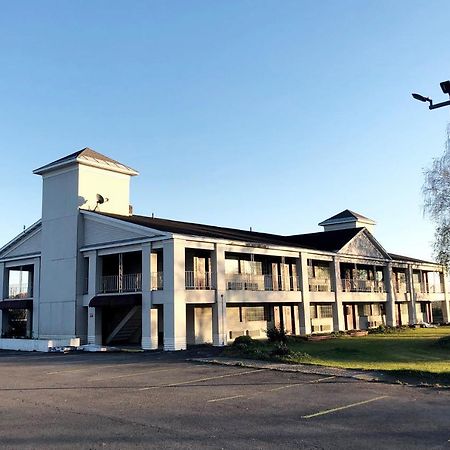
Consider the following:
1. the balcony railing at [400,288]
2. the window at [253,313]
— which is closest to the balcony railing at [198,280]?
the window at [253,313]

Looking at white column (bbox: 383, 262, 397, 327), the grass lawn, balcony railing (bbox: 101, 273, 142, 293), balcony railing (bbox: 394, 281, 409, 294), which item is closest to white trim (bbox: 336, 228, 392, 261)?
white column (bbox: 383, 262, 397, 327)

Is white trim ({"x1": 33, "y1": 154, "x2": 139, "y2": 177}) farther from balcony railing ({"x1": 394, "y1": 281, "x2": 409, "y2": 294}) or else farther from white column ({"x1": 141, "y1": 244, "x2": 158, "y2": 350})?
balcony railing ({"x1": 394, "y1": 281, "x2": 409, "y2": 294})

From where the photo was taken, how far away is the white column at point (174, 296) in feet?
80.2

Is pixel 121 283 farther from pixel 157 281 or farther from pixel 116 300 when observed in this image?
pixel 157 281

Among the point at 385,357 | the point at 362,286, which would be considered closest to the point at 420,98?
the point at 385,357

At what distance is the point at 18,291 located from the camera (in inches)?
1394

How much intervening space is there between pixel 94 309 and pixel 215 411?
19.6 m

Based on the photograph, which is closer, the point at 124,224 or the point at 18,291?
the point at 124,224

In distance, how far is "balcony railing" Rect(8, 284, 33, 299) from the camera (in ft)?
115

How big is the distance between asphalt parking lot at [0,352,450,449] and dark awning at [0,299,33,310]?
55.7ft

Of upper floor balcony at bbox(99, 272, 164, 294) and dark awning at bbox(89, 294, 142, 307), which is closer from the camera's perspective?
dark awning at bbox(89, 294, 142, 307)

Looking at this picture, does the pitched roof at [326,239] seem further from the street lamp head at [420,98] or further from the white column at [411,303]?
the street lamp head at [420,98]

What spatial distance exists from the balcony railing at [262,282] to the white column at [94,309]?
285 inches

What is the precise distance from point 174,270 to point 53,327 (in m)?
10.2
